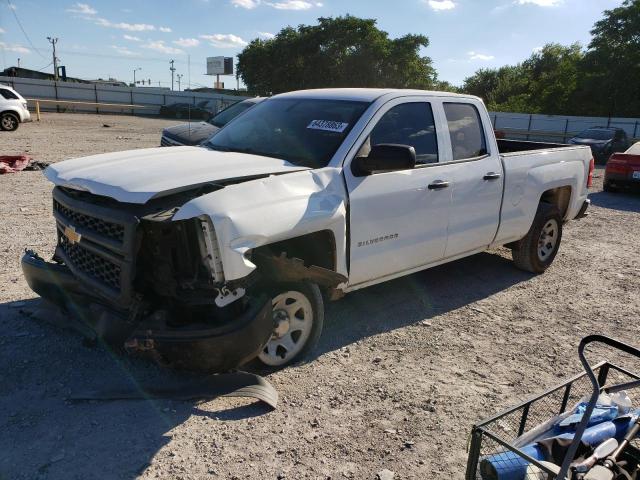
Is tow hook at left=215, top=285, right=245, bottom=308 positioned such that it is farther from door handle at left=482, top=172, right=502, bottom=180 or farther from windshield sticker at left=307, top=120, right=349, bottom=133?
door handle at left=482, top=172, right=502, bottom=180

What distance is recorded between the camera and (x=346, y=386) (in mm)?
3721

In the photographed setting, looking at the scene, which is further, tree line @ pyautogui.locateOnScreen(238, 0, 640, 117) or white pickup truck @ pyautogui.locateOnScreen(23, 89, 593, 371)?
tree line @ pyautogui.locateOnScreen(238, 0, 640, 117)

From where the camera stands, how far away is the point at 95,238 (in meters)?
3.36

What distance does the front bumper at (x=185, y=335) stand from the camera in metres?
3.08

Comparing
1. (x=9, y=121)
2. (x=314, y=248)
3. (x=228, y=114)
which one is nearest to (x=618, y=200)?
Answer: (x=228, y=114)

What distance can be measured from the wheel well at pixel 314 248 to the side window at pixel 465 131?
1.74m

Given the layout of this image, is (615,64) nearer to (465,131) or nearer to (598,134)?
(598,134)

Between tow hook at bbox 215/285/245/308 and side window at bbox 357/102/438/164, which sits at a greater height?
side window at bbox 357/102/438/164

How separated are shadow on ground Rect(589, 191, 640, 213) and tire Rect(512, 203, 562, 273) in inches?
224

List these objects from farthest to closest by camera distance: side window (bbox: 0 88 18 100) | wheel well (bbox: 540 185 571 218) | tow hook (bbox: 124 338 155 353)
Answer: side window (bbox: 0 88 18 100) < wheel well (bbox: 540 185 571 218) < tow hook (bbox: 124 338 155 353)

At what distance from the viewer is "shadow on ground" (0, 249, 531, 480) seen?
2.85 meters

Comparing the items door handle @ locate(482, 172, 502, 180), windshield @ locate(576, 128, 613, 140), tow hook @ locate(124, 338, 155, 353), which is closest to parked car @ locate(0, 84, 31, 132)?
door handle @ locate(482, 172, 502, 180)

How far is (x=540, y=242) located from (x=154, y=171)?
4.64 meters

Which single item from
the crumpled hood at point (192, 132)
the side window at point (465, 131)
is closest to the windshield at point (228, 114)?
the crumpled hood at point (192, 132)
